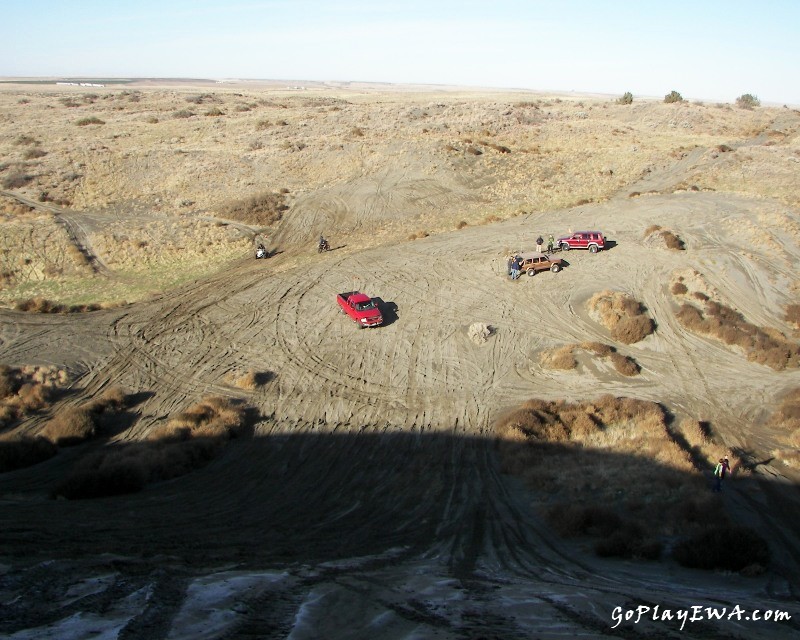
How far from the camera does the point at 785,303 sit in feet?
119

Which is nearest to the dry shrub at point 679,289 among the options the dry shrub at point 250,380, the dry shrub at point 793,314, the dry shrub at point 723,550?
the dry shrub at point 793,314

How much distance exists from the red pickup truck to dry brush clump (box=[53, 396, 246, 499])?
9.56 metres

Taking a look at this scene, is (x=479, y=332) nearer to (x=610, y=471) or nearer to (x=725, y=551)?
(x=610, y=471)

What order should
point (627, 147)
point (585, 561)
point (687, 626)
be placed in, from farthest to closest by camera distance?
point (627, 147), point (585, 561), point (687, 626)

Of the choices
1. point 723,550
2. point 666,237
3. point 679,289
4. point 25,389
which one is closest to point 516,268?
point 679,289

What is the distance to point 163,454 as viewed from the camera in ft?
75.0

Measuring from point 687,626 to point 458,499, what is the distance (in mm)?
10051

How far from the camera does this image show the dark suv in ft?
141

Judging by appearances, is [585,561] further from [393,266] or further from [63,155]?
[63,155]

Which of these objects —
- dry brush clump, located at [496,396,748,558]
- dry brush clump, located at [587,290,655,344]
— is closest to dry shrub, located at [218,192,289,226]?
dry brush clump, located at [587,290,655,344]

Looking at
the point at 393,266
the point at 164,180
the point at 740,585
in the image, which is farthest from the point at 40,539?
the point at 164,180

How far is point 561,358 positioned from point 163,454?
2024 cm

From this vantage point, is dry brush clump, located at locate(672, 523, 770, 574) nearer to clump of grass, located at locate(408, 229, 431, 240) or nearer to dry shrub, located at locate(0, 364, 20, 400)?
dry shrub, located at locate(0, 364, 20, 400)

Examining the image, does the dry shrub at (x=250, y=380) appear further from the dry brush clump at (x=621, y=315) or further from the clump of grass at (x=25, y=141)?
the clump of grass at (x=25, y=141)
